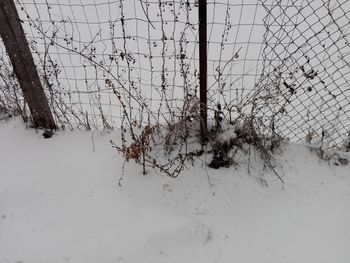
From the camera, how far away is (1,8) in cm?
302

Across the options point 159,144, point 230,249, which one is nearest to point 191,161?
point 159,144

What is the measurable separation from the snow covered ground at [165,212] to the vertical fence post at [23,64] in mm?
330

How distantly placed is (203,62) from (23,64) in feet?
4.55

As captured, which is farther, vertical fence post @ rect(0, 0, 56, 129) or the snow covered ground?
vertical fence post @ rect(0, 0, 56, 129)

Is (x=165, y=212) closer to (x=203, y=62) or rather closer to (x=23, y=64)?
(x=203, y=62)

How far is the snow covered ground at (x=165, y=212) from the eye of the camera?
2.66 metres

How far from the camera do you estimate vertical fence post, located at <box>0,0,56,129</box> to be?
3.07 metres

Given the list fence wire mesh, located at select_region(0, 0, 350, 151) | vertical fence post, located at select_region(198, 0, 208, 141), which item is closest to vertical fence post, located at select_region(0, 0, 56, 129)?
fence wire mesh, located at select_region(0, 0, 350, 151)

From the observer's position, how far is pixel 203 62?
113 inches

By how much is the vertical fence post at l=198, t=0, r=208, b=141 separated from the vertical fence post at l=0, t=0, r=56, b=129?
1.29 meters

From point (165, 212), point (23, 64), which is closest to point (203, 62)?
point (165, 212)

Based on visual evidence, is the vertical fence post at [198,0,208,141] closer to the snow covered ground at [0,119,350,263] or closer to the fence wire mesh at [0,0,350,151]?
the fence wire mesh at [0,0,350,151]

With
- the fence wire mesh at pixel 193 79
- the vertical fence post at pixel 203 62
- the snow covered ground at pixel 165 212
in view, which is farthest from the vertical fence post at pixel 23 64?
the vertical fence post at pixel 203 62

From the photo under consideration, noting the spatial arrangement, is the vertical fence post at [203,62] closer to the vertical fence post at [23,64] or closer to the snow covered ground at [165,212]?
the snow covered ground at [165,212]
